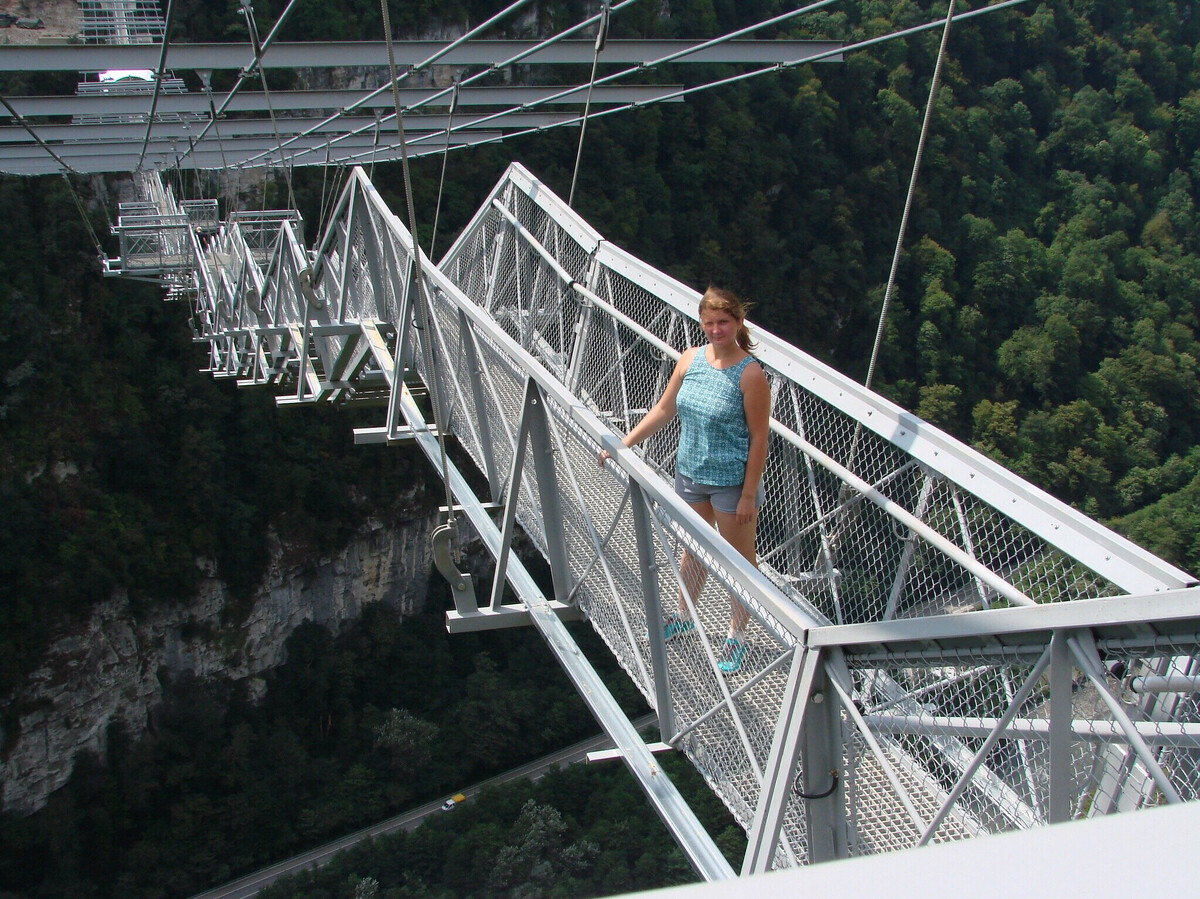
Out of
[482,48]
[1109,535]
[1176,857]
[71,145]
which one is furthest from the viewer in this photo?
[71,145]

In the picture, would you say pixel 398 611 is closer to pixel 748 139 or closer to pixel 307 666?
pixel 307 666

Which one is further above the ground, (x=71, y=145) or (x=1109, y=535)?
(x=71, y=145)

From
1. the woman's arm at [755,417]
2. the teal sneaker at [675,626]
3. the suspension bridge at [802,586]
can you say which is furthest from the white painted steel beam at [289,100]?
the teal sneaker at [675,626]

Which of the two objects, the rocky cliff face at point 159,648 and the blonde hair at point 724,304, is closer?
the blonde hair at point 724,304

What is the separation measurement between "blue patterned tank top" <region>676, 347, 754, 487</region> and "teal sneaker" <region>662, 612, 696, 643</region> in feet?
1.46

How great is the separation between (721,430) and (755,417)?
0.43ft

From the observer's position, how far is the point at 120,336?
24.4 m

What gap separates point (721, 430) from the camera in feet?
11.0

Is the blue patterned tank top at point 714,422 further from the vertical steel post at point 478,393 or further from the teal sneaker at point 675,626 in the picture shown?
the vertical steel post at point 478,393

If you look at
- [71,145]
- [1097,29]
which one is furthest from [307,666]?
[1097,29]

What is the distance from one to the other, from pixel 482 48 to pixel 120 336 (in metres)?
19.7

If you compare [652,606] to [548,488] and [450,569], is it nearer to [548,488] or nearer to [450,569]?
[548,488]

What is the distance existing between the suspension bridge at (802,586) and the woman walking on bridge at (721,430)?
0.14m

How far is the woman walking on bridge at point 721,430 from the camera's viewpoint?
324 centimetres
